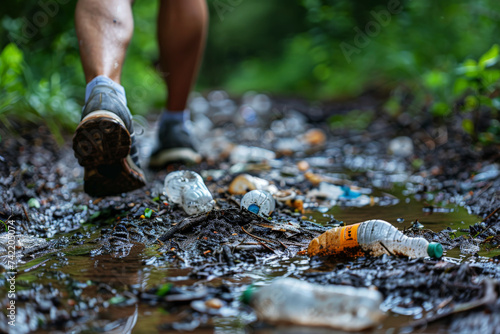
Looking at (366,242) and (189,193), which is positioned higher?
(189,193)

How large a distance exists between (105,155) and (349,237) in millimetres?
1045

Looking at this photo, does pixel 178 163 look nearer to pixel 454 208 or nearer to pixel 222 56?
pixel 454 208

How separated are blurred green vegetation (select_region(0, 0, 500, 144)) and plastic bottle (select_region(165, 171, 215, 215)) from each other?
155 cm

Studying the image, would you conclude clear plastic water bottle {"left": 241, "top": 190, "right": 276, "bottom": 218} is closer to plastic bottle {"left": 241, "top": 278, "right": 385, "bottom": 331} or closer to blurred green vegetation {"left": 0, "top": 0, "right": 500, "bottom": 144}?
plastic bottle {"left": 241, "top": 278, "right": 385, "bottom": 331}

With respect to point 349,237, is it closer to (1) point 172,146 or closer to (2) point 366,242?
(2) point 366,242

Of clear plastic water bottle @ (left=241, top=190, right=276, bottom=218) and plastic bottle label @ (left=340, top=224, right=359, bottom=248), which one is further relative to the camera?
clear plastic water bottle @ (left=241, top=190, right=276, bottom=218)

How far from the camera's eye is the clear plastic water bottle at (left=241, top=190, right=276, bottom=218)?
6.65 ft

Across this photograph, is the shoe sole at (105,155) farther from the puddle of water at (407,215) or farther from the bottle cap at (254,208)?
the puddle of water at (407,215)

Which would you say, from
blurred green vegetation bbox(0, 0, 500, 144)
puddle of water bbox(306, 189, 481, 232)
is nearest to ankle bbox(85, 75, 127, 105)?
puddle of water bbox(306, 189, 481, 232)

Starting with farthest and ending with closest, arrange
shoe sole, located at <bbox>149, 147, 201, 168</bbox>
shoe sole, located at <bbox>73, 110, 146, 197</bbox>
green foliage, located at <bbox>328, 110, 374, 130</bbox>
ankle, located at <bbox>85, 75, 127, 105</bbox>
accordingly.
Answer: green foliage, located at <bbox>328, 110, 374, 130</bbox> < shoe sole, located at <bbox>149, 147, 201, 168</bbox> < ankle, located at <bbox>85, 75, 127, 105</bbox> < shoe sole, located at <bbox>73, 110, 146, 197</bbox>

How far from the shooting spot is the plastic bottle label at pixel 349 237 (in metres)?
1.60

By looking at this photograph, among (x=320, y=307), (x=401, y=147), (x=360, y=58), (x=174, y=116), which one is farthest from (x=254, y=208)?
(x=360, y=58)

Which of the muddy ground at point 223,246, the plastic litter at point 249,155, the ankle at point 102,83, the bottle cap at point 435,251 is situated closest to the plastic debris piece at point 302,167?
the muddy ground at point 223,246

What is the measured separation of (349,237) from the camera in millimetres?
1601
